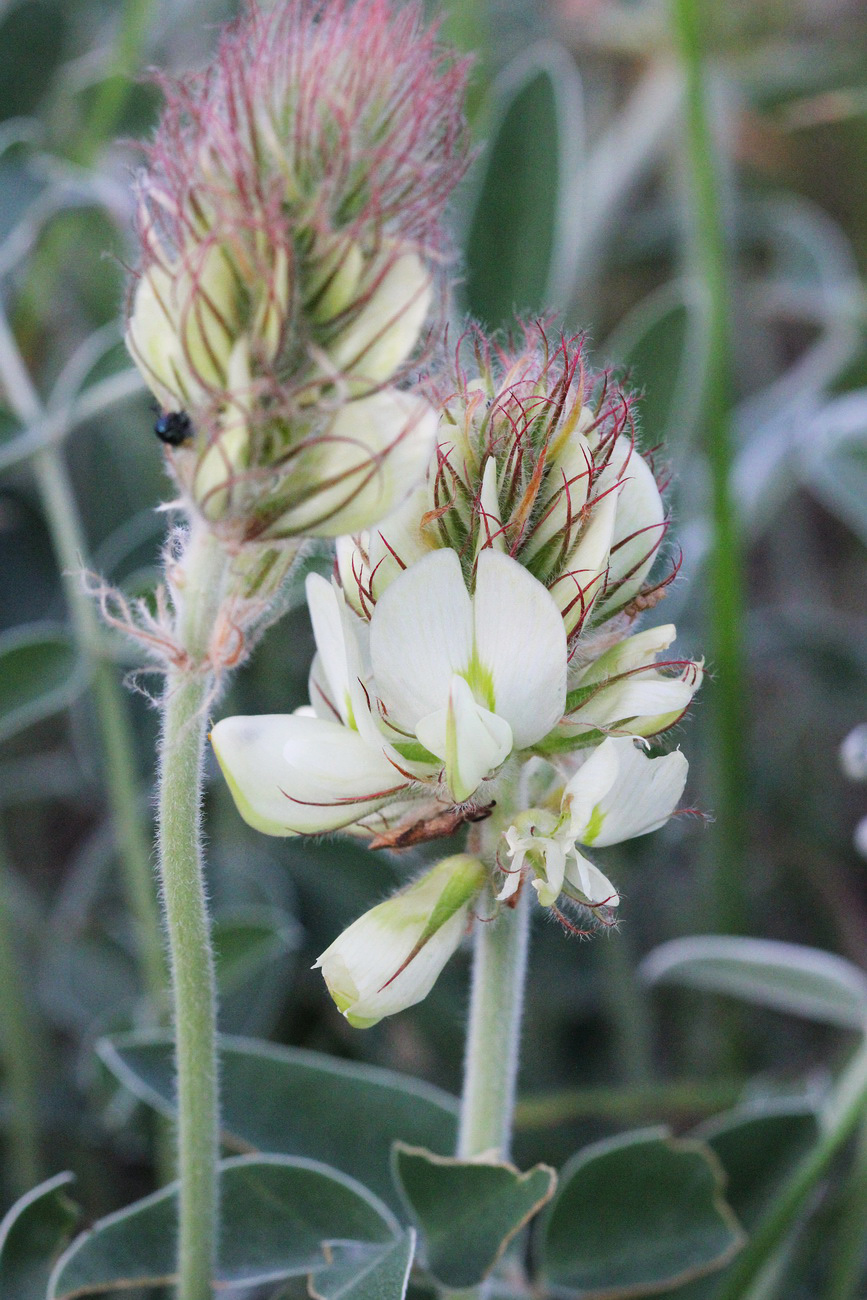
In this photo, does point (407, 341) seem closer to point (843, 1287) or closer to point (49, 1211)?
point (49, 1211)

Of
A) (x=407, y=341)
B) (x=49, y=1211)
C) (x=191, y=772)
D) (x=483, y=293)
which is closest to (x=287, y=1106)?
(x=49, y=1211)

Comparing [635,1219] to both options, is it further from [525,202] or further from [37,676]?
[525,202]

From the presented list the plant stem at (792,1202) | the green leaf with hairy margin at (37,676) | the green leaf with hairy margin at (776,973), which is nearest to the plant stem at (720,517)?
the green leaf with hairy margin at (776,973)

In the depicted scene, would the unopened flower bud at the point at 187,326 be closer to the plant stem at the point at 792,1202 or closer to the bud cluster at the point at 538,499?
the bud cluster at the point at 538,499

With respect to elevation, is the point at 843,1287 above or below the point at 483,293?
below

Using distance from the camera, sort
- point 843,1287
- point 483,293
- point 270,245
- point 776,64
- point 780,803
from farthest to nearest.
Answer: point 776,64 → point 780,803 → point 483,293 → point 843,1287 → point 270,245
